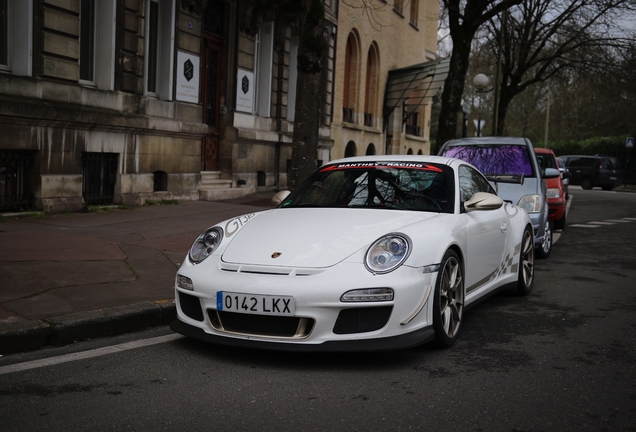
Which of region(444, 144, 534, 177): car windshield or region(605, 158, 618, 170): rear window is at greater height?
region(605, 158, 618, 170): rear window

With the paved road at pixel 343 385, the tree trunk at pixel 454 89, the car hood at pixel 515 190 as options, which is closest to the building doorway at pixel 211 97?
the tree trunk at pixel 454 89

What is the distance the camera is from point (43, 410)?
12.4 feet

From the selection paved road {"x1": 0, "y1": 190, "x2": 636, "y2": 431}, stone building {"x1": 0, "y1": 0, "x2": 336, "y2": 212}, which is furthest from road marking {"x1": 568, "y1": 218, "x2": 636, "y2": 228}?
paved road {"x1": 0, "y1": 190, "x2": 636, "y2": 431}

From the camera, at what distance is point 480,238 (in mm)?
6082

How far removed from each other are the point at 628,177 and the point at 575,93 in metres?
13.3

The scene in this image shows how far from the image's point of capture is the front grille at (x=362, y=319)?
4617 mm

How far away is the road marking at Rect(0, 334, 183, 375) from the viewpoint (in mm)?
4578

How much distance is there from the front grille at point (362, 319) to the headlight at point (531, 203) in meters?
5.99

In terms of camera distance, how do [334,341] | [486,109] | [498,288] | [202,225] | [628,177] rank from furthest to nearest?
[486,109] < [628,177] < [202,225] < [498,288] < [334,341]

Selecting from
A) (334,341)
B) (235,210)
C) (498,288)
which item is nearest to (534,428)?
(334,341)

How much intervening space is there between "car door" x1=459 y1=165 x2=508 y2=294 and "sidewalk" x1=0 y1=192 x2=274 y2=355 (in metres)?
2.48

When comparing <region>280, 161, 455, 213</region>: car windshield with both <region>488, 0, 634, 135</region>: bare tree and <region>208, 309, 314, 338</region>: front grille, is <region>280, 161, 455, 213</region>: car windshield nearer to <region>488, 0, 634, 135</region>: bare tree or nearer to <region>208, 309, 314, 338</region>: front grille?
<region>208, 309, 314, 338</region>: front grille

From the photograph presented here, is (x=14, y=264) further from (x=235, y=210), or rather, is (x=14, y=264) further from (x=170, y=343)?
(x=235, y=210)

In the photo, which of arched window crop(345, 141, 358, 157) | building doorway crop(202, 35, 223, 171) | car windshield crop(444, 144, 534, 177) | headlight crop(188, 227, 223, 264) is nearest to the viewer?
headlight crop(188, 227, 223, 264)
